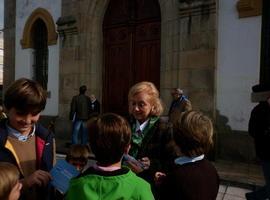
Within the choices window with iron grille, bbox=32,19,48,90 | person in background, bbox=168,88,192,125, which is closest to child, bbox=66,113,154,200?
person in background, bbox=168,88,192,125

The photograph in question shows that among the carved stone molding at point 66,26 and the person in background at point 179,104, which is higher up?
the carved stone molding at point 66,26

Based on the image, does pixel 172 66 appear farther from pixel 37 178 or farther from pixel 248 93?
pixel 37 178

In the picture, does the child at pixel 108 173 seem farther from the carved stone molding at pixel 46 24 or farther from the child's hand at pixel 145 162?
the carved stone molding at pixel 46 24

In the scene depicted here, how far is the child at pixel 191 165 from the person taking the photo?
7.16 ft

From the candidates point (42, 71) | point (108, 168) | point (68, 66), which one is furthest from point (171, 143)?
point (42, 71)

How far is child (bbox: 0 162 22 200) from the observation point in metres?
1.62

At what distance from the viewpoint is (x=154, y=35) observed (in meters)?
9.80

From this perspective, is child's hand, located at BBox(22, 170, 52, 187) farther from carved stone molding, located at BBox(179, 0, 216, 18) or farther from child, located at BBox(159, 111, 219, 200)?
carved stone molding, located at BBox(179, 0, 216, 18)

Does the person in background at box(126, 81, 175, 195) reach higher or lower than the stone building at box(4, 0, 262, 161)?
lower

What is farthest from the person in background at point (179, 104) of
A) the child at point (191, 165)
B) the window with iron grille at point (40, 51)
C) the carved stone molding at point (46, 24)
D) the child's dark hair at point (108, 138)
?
the window with iron grille at point (40, 51)

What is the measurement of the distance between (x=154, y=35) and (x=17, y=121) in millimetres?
7977

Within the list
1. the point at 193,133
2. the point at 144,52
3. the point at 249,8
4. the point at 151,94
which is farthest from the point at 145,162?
the point at 144,52

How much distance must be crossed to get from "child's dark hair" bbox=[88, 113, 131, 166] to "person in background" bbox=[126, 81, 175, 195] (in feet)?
1.50

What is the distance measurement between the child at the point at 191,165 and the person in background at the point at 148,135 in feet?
0.49
